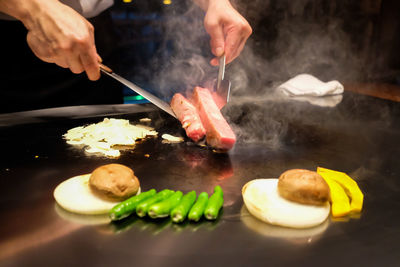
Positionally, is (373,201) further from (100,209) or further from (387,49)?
(387,49)

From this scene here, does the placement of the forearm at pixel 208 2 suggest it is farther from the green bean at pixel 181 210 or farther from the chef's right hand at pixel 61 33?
the green bean at pixel 181 210

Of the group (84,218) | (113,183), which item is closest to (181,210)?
(113,183)

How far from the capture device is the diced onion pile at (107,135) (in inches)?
103

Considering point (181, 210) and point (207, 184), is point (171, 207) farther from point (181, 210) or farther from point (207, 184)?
point (207, 184)

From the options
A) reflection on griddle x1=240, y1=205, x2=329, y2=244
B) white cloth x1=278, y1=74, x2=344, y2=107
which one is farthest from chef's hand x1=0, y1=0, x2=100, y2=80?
white cloth x1=278, y1=74, x2=344, y2=107

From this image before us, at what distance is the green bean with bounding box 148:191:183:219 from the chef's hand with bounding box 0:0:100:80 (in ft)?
4.49

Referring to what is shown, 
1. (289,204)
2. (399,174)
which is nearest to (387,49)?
(399,174)

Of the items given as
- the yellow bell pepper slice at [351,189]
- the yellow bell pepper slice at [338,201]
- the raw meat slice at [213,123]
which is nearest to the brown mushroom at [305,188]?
the yellow bell pepper slice at [338,201]

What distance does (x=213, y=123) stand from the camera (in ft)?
9.05

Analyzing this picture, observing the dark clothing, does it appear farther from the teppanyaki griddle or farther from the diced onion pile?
the diced onion pile

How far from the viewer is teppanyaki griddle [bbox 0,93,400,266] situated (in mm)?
1482

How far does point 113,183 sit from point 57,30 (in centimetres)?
132

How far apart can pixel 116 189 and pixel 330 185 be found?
1162mm

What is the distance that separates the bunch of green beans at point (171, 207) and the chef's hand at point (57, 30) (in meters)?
1.28
